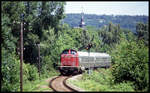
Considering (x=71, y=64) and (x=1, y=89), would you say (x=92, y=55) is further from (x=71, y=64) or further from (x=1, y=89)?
(x=1, y=89)

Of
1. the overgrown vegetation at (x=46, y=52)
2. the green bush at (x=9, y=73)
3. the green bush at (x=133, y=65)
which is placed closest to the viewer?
the green bush at (x=133, y=65)

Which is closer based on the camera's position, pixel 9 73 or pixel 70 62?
pixel 9 73

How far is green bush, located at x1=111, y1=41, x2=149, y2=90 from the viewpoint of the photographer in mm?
20547

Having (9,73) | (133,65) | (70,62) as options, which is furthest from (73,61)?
(133,65)

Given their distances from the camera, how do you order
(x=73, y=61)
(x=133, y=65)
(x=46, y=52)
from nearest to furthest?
(x=133, y=65), (x=73, y=61), (x=46, y=52)

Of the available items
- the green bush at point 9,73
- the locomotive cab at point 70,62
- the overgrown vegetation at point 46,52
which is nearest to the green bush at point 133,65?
the overgrown vegetation at point 46,52

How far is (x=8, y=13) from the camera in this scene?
35438 millimetres

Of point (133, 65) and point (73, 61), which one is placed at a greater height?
point (133, 65)

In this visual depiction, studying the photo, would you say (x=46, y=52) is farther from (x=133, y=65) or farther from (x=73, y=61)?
(x=133, y=65)

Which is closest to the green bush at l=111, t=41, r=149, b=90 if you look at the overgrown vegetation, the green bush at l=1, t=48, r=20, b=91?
the overgrown vegetation

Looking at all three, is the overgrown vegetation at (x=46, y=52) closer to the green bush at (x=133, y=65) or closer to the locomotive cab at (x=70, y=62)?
the green bush at (x=133, y=65)

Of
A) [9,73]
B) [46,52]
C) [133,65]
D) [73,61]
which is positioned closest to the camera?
[133,65]

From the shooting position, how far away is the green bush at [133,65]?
809 inches

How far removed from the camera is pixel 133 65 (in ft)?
72.3
